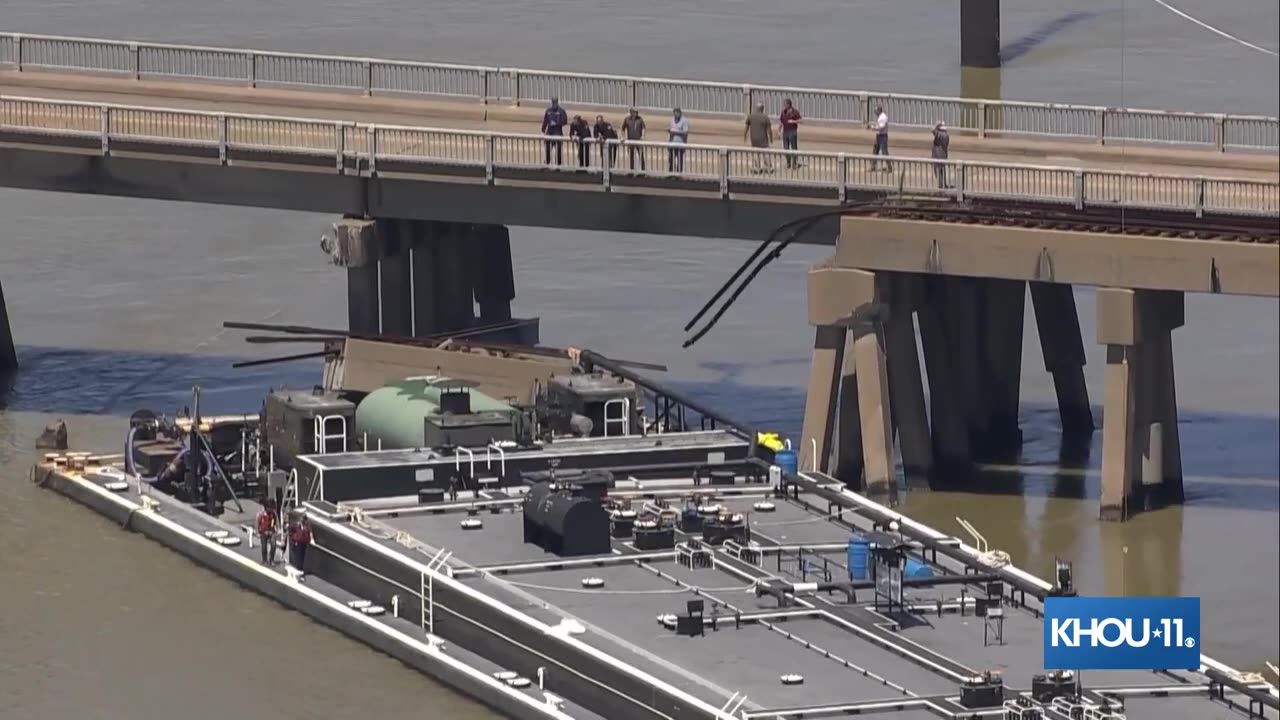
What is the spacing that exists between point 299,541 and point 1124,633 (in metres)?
25.1

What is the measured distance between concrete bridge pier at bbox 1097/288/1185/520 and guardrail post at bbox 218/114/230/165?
17.5m

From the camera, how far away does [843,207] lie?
61.8 metres

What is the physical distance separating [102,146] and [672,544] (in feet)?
66.2

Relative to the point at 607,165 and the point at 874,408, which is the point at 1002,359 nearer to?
the point at 874,408

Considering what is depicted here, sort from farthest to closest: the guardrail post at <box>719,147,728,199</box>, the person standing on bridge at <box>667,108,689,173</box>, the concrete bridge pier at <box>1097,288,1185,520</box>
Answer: the person standing on bridge at <box>667,108,689,173</box>
the guardrail post at <box>719,147,728,199</box>
the concrete bridge pier at <box>1097,288,1185,520</box>

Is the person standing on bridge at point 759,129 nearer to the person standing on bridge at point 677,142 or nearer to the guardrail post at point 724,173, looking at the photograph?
the guardrail post at point 724,173

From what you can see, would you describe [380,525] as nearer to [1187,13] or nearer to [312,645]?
[312,645]

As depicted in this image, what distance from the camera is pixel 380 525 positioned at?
55.5m

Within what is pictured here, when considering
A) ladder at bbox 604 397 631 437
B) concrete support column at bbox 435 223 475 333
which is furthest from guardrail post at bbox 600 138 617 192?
ladder at bbox 604 397 631 437

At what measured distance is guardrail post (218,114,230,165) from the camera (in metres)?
67.9

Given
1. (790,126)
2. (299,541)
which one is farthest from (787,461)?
(790,126)

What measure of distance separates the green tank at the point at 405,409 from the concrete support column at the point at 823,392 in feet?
16.0

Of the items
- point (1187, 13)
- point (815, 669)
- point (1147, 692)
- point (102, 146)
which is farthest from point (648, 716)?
point (1187, 13)

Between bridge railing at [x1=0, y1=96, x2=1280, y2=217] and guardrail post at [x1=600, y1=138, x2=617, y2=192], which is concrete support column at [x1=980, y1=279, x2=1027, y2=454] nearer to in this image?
bridge railing at [x1=0, y1=96, x2=1280, y2=217]
